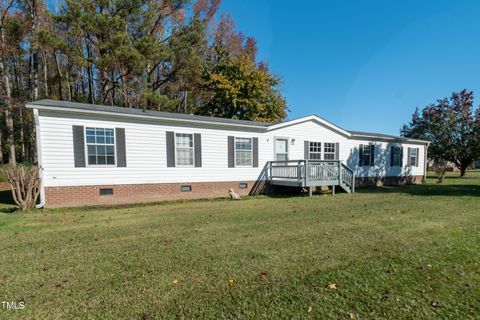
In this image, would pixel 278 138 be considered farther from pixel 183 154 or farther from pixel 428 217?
pixel 428 217

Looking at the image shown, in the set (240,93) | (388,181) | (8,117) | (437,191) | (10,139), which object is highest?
(240,93)

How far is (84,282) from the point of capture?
9.94 feet

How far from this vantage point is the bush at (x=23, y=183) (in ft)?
24.7

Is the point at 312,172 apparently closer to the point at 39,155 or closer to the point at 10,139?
the point at 39,155

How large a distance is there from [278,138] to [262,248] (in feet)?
28.8

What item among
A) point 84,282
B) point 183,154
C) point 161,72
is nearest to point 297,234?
point 84,282

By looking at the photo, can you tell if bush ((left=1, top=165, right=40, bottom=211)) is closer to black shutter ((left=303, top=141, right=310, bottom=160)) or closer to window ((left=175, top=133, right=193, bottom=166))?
window ((left=175, top=133, right=193, bottom=166))

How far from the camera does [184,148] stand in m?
10.4

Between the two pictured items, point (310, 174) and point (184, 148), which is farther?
point (310, 174)

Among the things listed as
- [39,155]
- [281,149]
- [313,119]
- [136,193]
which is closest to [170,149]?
[136,193]

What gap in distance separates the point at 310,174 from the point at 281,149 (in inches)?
87.5

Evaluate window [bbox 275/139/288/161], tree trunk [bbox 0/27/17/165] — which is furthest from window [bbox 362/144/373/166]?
tree trunk [bbox 0/27/17/165]

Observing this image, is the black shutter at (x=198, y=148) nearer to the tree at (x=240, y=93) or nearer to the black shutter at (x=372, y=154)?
the black shutter at (x=372, y=154)

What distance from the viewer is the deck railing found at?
10.8m
